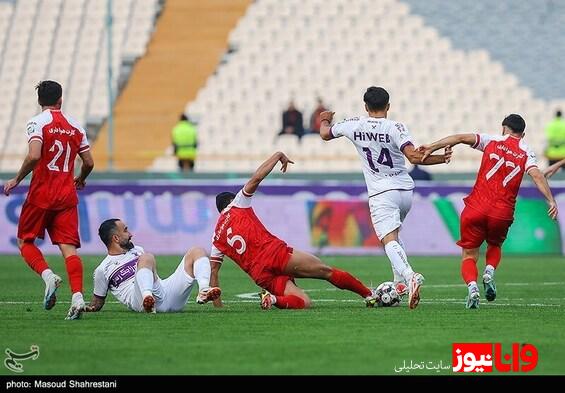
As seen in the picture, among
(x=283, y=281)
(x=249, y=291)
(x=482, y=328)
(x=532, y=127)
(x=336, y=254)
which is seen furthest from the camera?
(x=532, y=127)

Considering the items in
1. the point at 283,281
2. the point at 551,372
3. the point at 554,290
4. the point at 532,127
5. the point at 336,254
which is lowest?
the point at 551,372

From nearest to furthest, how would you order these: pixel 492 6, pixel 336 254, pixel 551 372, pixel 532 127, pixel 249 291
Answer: pixel 551 372 < pixel 249 291 < pixel 336 254 < pixel 532 127 < pixel 492 6

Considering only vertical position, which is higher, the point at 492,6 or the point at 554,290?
the point at 492,6

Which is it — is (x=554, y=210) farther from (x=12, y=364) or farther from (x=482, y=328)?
(x=12, y=364)

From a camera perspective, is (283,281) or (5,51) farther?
(5,51)

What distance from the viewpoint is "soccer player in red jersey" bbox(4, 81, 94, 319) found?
1366cm

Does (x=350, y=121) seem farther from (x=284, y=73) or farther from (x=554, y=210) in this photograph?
(x=284, y=73)

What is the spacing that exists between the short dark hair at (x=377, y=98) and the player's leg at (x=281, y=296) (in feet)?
6.34

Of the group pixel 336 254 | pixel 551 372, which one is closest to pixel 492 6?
pixel 336 254

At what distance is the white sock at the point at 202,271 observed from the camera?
13.9 metres

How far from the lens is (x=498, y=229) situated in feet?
49.3

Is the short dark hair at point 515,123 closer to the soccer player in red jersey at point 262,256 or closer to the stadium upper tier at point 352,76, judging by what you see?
the soccer player in red jersey at point 262,256

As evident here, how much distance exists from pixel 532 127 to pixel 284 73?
6.99 m

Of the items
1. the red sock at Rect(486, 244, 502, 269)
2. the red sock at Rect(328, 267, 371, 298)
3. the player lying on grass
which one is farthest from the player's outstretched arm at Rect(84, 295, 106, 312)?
the red sock at Rect(486, 244, 502, 269)
